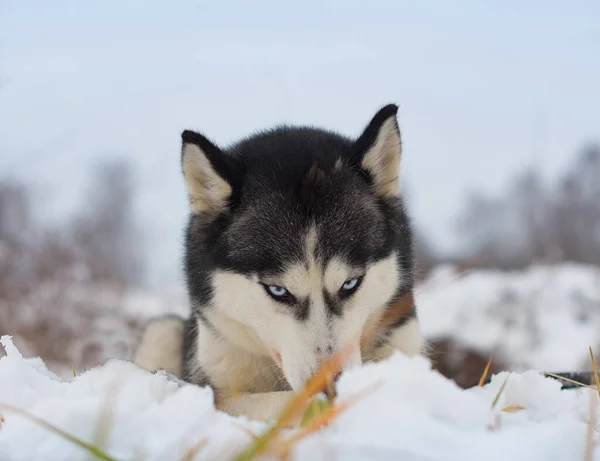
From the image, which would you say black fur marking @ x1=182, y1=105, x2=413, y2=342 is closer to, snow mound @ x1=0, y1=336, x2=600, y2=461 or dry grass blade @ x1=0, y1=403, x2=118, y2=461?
snow mound @ x1=0, y1=336, x2=600, y2=461

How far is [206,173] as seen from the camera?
10.9ft

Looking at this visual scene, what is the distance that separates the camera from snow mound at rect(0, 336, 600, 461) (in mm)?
1507

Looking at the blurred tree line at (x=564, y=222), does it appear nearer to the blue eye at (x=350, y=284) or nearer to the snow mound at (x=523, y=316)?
the snow mound at (x=523, y=316)

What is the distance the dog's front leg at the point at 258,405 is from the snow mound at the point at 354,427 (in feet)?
2.98

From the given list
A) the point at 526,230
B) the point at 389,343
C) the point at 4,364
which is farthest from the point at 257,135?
the point at 526,230

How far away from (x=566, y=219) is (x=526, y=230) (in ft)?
10.6

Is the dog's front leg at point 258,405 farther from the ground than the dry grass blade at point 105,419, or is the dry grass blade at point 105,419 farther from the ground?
the dry grass blade at point 105,419

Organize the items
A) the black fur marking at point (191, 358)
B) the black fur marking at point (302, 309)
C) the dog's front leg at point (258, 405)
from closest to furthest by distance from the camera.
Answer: the dog's front leg at point (258, 405) → the black fur marking at point (302, 309) → the black fur marking at point (191, 358)

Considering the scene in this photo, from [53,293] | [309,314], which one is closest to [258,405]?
[309,314]

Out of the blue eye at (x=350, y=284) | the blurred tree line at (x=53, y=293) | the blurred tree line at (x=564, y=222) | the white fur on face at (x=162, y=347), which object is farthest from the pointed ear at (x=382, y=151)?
the blurred tree line at (x=564, y=222)

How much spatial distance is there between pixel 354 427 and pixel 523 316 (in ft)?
33.4

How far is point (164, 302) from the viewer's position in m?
→ 11.6

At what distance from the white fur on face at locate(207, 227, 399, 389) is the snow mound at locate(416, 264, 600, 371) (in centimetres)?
632

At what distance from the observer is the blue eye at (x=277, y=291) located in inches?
118
